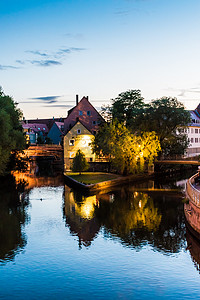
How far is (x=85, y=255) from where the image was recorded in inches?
997

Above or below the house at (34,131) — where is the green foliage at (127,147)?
below

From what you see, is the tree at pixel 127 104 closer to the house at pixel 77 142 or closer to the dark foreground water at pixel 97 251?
the house at pixel 77 142

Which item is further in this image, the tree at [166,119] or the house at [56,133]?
the house at [56,133]

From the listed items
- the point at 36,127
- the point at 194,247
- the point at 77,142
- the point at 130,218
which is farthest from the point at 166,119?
the point at 36,127

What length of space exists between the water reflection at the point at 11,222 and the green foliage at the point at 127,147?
17843 mm

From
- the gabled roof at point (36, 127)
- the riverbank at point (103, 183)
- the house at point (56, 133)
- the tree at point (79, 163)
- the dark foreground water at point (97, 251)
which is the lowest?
the dark foreground water at point (97, 251)

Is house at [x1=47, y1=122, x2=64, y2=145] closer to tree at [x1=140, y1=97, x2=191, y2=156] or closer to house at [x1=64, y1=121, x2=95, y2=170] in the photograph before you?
house at [x1=64, y1=121, x2=95, y2=170]

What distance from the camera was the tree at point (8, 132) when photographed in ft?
178

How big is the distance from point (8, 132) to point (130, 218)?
99.1 ft

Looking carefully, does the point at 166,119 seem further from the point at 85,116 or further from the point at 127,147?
the point at 85,116

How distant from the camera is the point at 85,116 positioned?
3447 inches

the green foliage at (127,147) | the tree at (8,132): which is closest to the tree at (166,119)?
the green foliage at (127,147)

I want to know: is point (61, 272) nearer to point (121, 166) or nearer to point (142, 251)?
point (142, 251)

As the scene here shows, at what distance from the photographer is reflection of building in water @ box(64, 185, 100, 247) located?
30.5 metres
